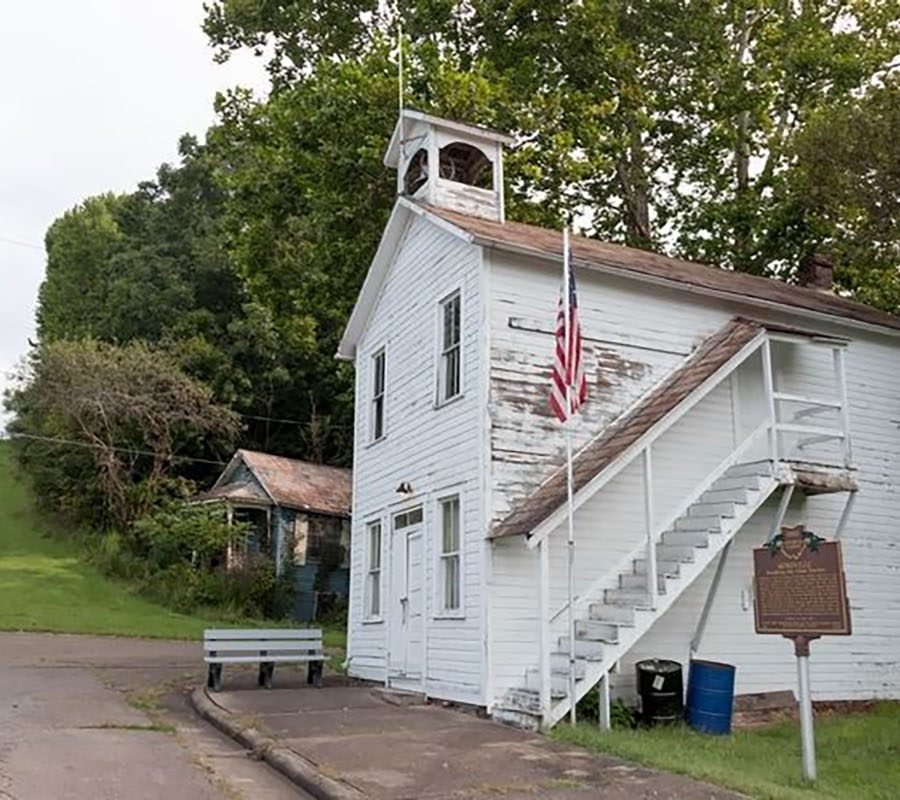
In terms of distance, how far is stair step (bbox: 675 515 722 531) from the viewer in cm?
1310

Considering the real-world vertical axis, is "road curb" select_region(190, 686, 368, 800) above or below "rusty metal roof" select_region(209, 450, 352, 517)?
below

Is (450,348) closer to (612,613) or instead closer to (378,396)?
(378,396)

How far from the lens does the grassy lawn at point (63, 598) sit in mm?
24109

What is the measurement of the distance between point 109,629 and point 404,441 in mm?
12344

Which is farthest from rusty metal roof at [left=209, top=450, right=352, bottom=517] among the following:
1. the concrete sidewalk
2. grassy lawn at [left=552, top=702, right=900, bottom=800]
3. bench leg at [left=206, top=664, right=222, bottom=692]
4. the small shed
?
grassy lawn at [left=552, top=702, right=900, bottom=800]

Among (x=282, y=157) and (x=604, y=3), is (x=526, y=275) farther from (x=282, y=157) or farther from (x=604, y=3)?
(x=604, y=3)

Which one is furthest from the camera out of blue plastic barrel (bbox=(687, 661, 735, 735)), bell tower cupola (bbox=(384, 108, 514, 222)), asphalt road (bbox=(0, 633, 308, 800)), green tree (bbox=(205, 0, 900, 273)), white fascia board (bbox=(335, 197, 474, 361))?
green tree (bbox=(205, 0, 900, 273))

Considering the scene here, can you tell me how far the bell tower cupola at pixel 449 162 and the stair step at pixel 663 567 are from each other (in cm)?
656

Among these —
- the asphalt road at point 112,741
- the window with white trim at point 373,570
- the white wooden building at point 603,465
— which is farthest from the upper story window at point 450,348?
the asphalt road at point 112,741

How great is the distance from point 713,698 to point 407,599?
191 inches

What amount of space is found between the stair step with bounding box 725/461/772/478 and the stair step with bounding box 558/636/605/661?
335 cm

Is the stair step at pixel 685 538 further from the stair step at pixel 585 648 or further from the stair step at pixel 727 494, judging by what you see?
the stair step at pixel 585 648

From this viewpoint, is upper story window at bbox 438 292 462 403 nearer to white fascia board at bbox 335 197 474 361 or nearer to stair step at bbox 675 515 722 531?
white fascia board at bbox 335 197 474 361

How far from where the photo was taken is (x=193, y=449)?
3844 centimetres
